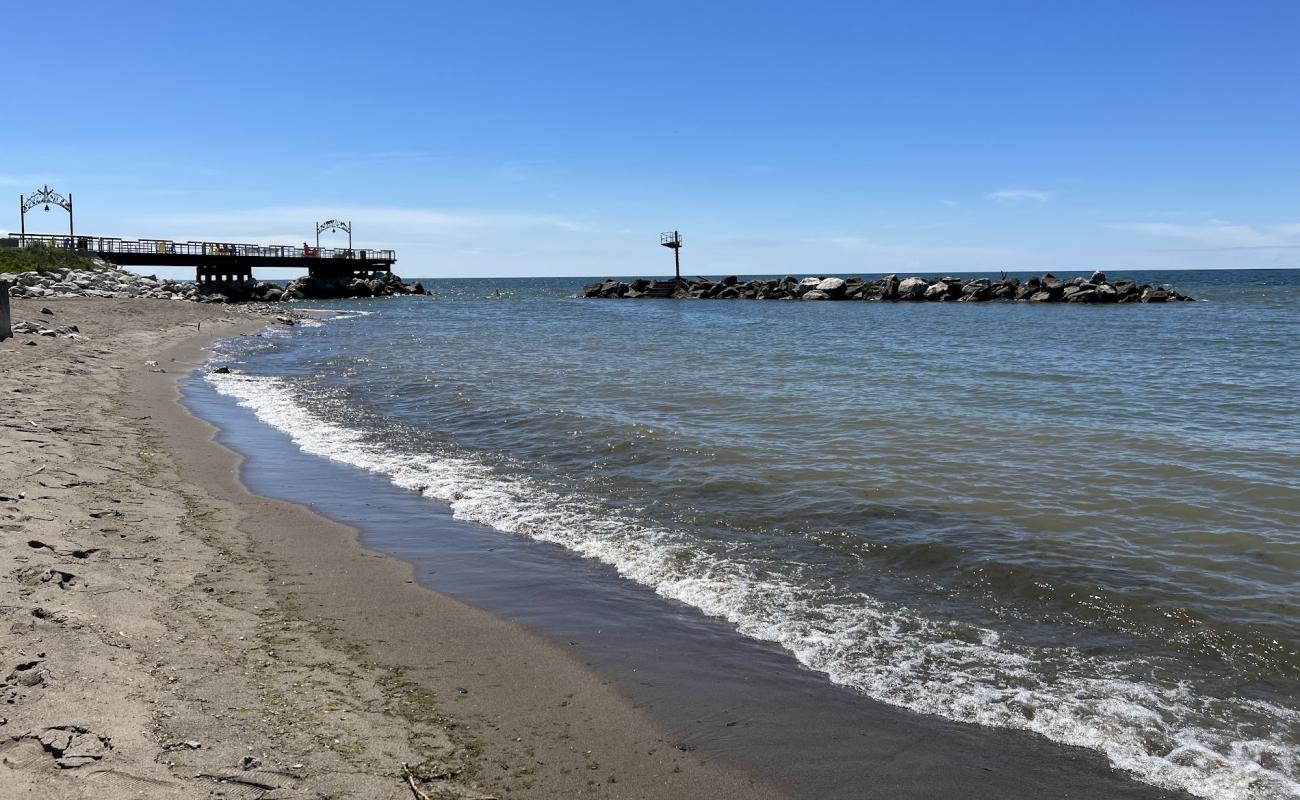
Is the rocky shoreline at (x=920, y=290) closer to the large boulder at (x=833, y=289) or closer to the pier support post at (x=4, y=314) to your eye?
the large boulder at (x=833, y=289)

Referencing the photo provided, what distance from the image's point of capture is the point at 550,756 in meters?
4.32

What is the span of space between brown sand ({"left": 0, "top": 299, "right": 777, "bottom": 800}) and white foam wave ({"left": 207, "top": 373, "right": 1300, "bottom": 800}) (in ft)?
5.31

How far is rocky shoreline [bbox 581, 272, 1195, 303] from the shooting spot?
58750 mm

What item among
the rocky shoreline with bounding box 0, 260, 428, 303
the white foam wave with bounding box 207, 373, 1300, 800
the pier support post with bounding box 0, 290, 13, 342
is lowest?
the white foam wave with bounding box 207, 373, 1300, 800

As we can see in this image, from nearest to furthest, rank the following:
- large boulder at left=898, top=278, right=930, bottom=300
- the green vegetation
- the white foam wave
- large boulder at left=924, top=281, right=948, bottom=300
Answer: the white foam wave, the green vegetation, large boulder at left=924, top=281, right=948, bottom=300, large boulder at left=898, top=278, right=930, bottom=300

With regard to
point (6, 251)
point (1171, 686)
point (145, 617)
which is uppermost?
point (6, 251)

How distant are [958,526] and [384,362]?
2019cm

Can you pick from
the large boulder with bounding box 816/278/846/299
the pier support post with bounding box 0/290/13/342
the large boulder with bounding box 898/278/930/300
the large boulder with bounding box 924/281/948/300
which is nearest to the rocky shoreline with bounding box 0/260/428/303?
the pier support post with bounding box 0/290/13/342

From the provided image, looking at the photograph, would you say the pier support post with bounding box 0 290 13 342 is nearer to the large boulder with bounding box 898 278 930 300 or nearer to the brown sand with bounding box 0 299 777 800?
the brown sand with bounding box 0 299 777 800

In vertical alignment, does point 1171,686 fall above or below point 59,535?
below

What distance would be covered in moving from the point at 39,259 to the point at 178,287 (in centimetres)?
840

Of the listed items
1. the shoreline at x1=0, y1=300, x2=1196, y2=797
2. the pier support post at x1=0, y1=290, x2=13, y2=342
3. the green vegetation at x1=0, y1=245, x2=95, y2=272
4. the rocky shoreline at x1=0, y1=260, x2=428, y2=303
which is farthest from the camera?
the green vegetation at x1=0, y1=245, x2=95, y2=272

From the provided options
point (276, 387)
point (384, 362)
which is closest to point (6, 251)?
point (384, 362)

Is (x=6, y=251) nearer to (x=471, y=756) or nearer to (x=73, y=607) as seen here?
(x=73, y=607)
